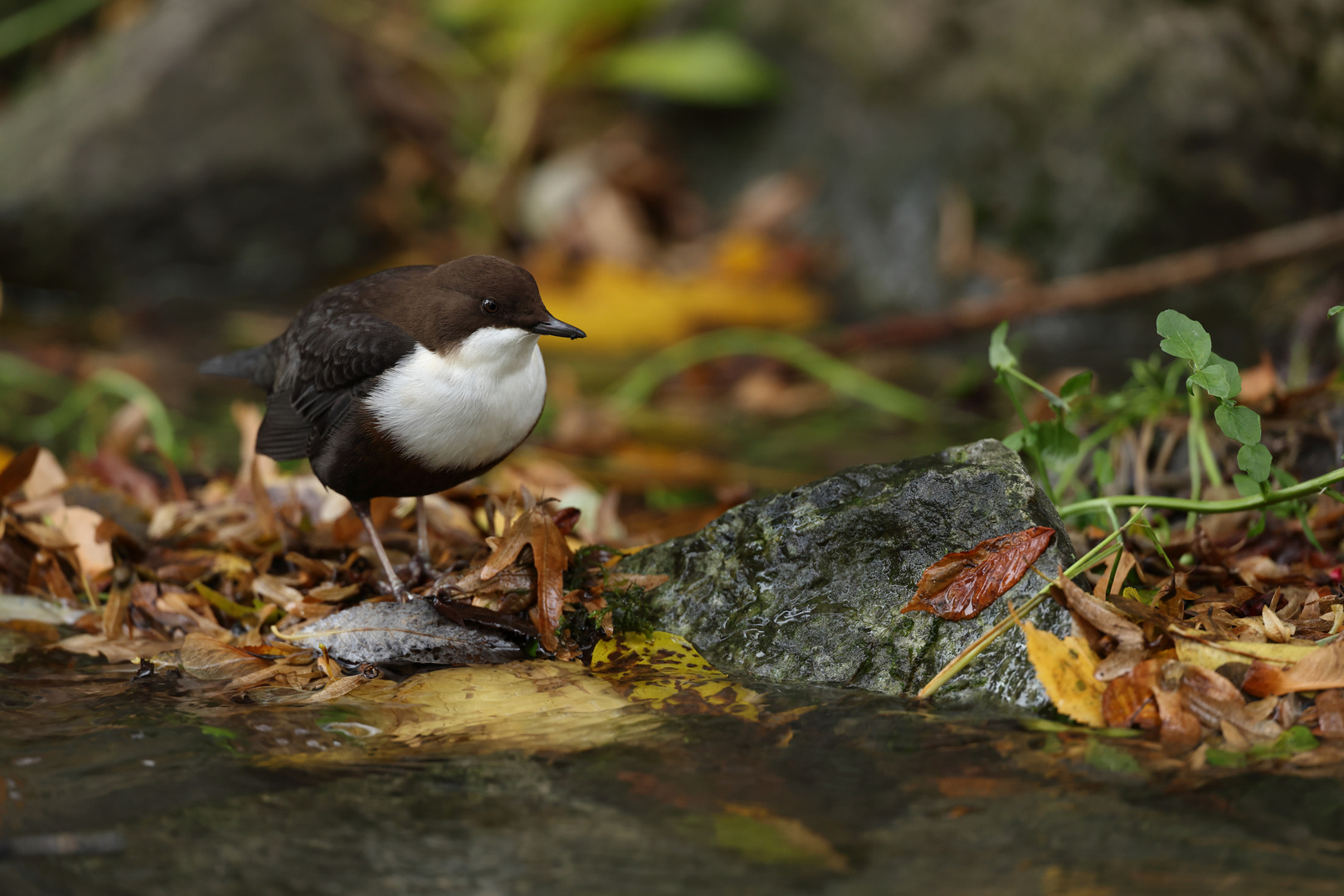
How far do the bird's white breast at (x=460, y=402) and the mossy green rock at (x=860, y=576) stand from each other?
0.48m

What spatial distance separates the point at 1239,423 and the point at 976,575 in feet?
1.93

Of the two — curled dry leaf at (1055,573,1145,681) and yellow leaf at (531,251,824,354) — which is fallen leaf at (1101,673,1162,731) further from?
yellow leaf at (531,251,824,354)

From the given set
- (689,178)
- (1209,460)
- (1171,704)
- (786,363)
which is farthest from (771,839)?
(689,178)

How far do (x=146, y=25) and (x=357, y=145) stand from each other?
1.61m

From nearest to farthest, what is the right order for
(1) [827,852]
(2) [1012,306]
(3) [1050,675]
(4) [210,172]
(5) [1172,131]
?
(1) [827,852] → (3) [1050,675] → (2) [1012,306] → (5) [1172,131] → (4) [210,172]

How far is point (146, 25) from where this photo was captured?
800cm

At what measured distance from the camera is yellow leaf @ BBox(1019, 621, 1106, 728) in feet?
7.41

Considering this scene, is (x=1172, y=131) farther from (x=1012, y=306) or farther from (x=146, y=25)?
(x=146, y=25)

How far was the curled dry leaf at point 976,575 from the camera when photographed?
246cm

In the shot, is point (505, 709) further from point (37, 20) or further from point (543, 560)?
point (37, 20)

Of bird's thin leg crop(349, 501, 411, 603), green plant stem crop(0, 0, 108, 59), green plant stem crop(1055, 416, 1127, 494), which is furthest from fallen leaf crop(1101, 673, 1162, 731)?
green plant stem crop(0, 0, 108, 59)

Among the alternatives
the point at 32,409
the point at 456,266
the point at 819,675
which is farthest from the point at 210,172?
the point at 819,675

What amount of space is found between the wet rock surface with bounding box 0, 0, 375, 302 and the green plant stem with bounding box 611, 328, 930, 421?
109 inches

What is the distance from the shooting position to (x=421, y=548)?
321 cm
